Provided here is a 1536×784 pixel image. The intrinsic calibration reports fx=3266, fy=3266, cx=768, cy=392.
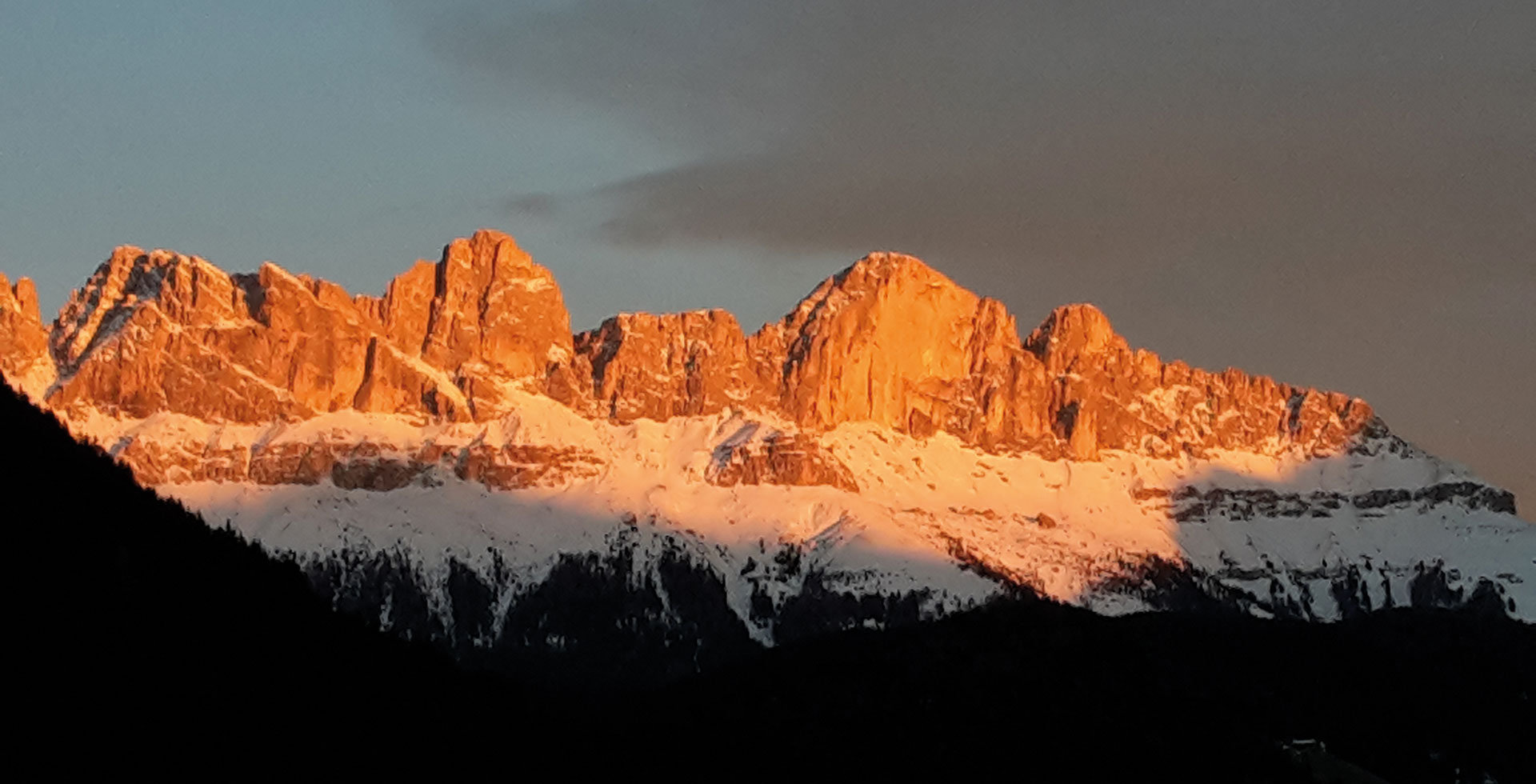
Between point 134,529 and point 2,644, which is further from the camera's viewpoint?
point 134,529

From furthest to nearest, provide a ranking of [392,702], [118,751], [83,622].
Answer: [392,702] < [83,622] < [118,751]

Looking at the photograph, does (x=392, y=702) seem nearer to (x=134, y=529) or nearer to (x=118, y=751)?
(x=134, y=529)

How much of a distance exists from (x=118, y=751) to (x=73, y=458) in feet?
159

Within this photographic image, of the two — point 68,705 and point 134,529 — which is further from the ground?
point 134,529

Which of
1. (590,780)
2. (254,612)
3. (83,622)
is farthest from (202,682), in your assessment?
(590,780)

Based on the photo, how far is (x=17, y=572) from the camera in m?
172

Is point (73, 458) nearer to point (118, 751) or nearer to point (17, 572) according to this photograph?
point (17, 572)

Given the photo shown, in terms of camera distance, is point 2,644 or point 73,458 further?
point 73,458

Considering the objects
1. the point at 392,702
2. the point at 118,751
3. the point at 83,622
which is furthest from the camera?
the point at 392,702

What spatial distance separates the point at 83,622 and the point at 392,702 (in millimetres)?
26293

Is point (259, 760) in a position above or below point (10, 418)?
below

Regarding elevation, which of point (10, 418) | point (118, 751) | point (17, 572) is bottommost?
point (118, 751)

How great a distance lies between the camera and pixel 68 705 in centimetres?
15612

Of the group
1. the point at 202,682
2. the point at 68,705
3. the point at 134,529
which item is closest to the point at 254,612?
the point at 134,529
